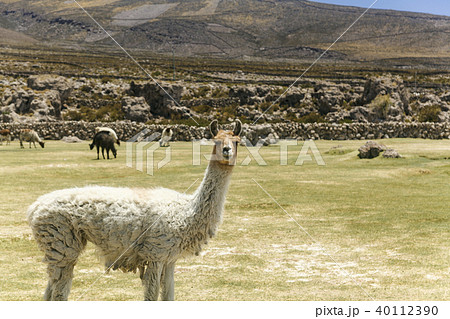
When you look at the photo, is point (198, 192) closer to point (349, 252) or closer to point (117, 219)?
point (117, 219)

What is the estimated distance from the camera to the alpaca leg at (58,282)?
17.7 ft

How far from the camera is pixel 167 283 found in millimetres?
5555

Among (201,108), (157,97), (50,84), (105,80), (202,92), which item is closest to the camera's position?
(157,97)

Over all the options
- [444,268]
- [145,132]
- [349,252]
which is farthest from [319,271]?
[145,132]

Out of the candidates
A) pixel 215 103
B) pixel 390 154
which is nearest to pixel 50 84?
pixel 215 103

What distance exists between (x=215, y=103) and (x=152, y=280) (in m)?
53.5

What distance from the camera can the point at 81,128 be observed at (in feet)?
130

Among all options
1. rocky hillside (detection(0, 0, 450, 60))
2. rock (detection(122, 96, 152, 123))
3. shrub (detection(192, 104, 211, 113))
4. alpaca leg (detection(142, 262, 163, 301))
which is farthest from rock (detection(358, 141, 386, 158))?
rocky hillside (detection(0, 0, 450, 60))

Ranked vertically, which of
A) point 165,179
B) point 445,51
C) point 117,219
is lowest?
point 165,179

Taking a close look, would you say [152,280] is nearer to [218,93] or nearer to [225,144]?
[225,144]

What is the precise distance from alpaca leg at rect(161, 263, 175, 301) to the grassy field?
77 cm

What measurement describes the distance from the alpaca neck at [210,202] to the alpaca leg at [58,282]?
135 centimetres

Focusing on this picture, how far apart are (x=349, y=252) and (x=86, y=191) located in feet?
15.2

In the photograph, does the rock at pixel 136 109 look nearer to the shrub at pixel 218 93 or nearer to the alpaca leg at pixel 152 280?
the shrub at pixel 218 93
